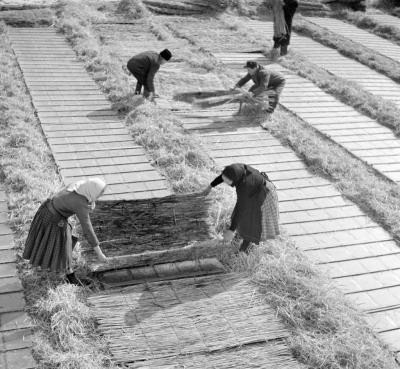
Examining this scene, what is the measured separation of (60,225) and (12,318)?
83cm

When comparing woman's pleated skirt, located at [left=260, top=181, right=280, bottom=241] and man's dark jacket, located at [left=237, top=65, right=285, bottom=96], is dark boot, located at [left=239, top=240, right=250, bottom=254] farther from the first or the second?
man's dark jacket, located at [left=237, top=65, right=285, bottom=96]

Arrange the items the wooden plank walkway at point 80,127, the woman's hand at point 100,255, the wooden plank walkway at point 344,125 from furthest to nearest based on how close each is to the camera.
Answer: the wooden plank walkway at point 344,125
the wooden plank walkway at point 80,127
the woman's hand at point 100,255

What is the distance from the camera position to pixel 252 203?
526 cm

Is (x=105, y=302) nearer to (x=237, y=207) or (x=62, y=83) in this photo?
(x=237, y=207)

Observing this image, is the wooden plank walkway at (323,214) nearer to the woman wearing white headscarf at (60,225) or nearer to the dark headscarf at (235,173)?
the dark headscarf at (235,173)

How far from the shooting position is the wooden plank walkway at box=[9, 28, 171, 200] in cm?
674

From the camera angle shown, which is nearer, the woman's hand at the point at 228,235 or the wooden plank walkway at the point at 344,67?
the woman's hand at the point at 228,235

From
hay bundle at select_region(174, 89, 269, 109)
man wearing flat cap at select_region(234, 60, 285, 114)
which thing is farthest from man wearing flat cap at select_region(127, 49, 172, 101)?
man wearing flat cap at select_region(234, 60, 285, 114)

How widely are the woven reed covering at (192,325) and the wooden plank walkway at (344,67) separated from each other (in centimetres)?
667

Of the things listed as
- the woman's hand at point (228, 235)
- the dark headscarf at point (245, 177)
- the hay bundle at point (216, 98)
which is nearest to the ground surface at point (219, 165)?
the hay bundle at point (216, 98)

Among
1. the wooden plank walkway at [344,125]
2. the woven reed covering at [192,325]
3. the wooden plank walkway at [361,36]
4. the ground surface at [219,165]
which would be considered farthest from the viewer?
the wooden plank walkway at [361,36]

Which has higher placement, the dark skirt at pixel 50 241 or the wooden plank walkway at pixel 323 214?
the dark skirt at pixel 50 241

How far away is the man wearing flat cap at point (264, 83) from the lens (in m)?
8.78

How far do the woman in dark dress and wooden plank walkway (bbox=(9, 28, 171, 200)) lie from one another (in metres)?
1.44
